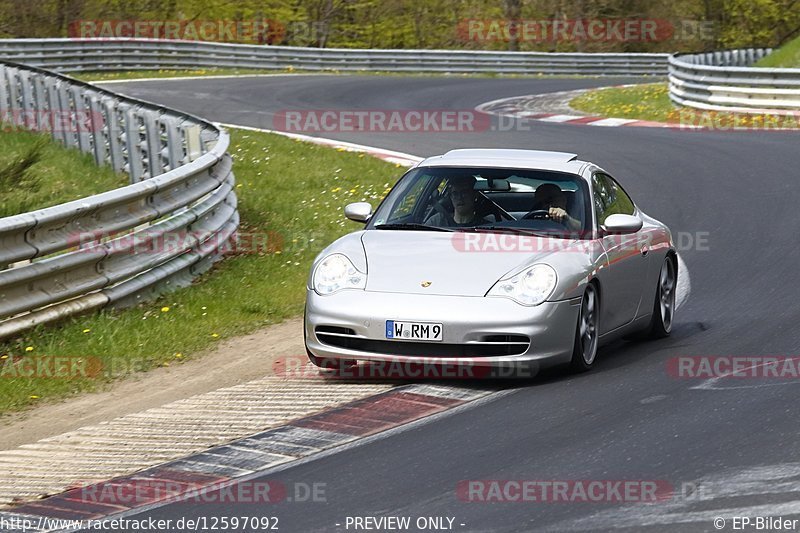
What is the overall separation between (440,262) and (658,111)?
744 inches

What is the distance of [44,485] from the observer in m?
6.14

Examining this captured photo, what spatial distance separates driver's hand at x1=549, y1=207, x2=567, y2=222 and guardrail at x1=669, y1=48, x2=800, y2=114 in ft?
51.7

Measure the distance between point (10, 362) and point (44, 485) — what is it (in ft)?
8.57

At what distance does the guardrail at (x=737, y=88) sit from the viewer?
2352 centimetres

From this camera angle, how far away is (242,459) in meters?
6.37

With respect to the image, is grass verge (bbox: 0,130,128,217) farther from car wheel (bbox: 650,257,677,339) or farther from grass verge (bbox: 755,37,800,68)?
grass verge (bbox: 755,37,800,68)

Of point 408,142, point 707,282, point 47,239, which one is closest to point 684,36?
point 408,142
